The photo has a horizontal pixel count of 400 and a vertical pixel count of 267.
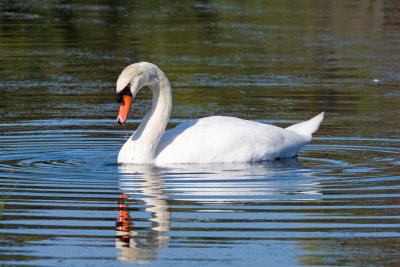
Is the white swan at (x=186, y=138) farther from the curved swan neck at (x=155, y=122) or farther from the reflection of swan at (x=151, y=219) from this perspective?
the reflection of swan at (x=151, y=219)

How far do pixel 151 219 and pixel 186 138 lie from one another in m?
2.85

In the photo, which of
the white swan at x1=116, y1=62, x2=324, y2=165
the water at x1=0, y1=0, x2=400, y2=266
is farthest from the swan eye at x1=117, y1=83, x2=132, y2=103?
the water at x1=0, y1=0, x2=400, y2=266

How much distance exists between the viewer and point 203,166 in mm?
10391

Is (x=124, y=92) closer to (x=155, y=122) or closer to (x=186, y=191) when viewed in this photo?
(x=155, y=122)

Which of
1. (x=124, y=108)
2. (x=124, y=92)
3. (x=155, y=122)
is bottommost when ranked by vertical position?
(x=155, y=122)

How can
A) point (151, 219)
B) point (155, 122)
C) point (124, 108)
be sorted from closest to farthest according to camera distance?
point (151, 219)
point (124, 108)
point (155, 122)

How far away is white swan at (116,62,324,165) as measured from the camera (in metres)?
10.4

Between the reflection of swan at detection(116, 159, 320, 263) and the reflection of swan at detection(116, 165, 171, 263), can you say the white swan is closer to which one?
the reflection of swan at detection(116, 159, 320, 263)

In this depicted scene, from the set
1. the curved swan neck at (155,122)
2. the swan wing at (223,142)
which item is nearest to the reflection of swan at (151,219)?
the curved swan neck at (155,122)

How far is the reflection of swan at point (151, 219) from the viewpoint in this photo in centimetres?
672

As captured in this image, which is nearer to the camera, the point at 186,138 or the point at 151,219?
the point at 151,219

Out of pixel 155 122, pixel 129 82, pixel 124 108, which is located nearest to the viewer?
pixel 124 108

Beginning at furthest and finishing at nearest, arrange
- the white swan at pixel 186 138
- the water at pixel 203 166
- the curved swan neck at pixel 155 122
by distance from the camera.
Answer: the curved swan neck at pixel 155 122
the white swan at pixel 186 138
the water at pixel 203 166

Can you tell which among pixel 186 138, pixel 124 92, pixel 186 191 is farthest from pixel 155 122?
pixel 186 191
